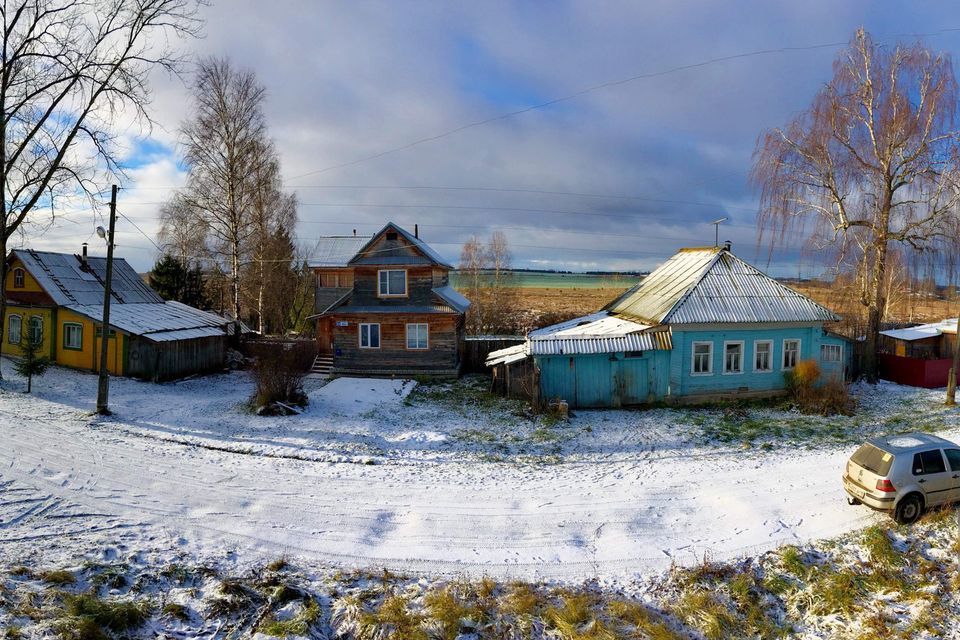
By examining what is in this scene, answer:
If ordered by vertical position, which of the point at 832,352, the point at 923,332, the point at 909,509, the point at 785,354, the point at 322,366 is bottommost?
the point at 909,509

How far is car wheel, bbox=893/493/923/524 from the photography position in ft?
35.2

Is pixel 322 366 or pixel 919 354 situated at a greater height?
pixel 919 354

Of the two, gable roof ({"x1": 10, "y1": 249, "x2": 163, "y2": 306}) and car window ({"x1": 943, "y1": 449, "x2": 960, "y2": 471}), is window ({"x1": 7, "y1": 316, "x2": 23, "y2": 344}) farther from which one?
car window ({"x1": 943, "y1": 449, "x2": 960, "y2": 471})

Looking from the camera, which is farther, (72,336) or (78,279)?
(78,279)

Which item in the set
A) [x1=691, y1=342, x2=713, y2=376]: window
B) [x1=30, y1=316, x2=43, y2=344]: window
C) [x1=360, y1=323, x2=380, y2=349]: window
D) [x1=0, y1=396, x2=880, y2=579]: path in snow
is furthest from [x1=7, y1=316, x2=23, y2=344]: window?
[x1=691, y1=342, x2=713, y2=376]: window

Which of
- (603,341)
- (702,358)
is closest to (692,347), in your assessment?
(702,358)

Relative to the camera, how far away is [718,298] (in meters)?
21.8

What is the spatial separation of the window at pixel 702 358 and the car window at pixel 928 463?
10.1 m

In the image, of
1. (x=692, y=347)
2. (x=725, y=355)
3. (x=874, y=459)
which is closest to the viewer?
(x=874, y=459)

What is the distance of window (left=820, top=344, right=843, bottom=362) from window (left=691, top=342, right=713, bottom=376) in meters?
6.78

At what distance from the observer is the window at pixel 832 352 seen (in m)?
24.2

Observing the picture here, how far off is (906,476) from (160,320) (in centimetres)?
2843

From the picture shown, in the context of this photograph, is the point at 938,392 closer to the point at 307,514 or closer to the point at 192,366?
the point at 307,514

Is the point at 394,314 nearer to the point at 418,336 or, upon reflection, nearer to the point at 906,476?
the point at 418,336
